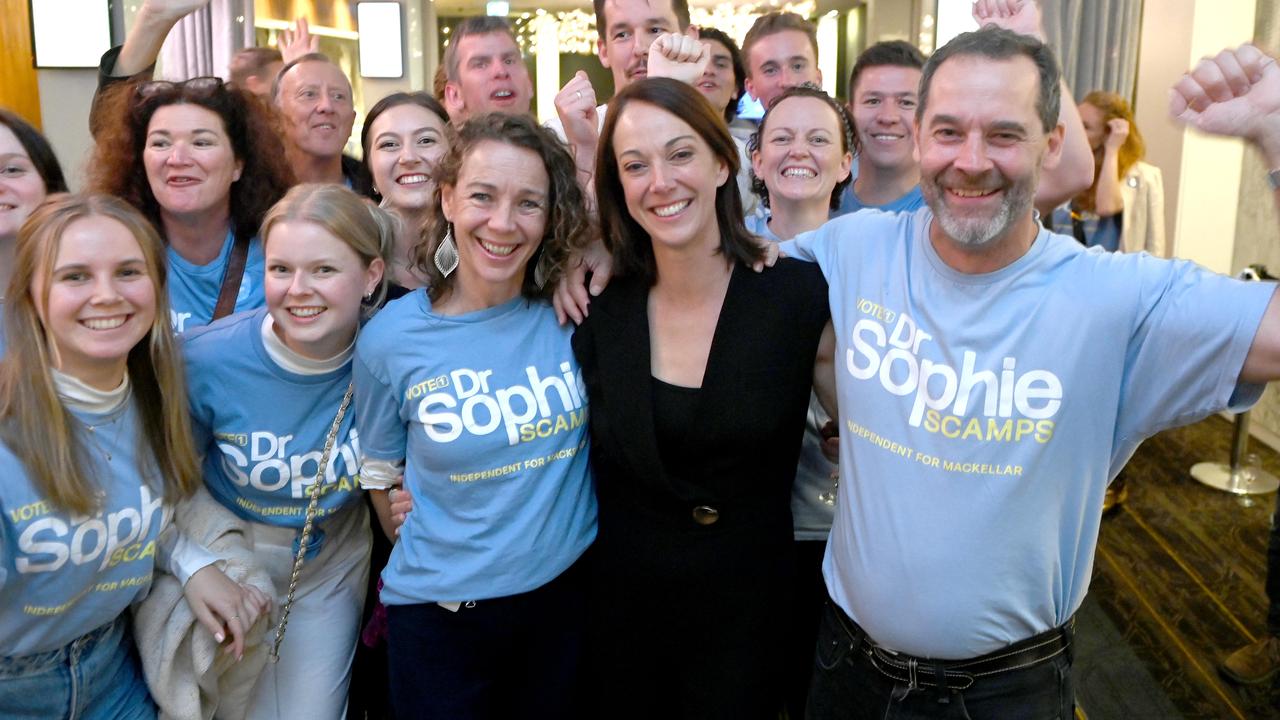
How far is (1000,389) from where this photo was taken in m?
1.50

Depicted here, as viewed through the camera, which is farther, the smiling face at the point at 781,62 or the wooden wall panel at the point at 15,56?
the wooden wall panel at the point at 15,56

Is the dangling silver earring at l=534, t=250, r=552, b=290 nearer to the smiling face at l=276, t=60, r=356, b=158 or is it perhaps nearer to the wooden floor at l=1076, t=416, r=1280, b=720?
the smiling face at l=276, t=60, r=356, b=158

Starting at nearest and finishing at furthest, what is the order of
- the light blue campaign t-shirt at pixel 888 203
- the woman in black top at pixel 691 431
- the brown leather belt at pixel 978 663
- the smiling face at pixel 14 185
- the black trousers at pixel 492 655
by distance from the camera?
the brown leather belt at pixel 978 663 → the woman in black top at pixel 691 431 → the black trousers at pixel 492 655 → the smiling face at pixel 14 185 → the light blue campaign t-shirt at pixel 888 203

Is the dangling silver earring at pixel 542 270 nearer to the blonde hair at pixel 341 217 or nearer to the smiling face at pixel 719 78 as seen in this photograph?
the blonde hair at pixel 341 217

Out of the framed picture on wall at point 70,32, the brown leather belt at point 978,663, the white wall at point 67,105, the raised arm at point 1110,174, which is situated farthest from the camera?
the white wall at point 67,105

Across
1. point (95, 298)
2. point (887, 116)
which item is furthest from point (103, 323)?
point (887, 116)

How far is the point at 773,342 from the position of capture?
1814mm

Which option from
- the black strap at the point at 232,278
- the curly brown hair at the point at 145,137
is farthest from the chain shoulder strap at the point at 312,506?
the curly brown hair at the point at 145,137

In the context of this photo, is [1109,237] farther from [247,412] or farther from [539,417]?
[247,412]

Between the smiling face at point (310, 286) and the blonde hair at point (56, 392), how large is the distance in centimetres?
21

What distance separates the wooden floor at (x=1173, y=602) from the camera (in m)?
3.08

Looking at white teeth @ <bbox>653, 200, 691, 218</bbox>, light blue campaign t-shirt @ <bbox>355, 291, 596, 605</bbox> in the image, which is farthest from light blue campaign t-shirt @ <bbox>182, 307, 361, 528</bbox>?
white teeth @ <bbox>653, 200, 691, 218</bbox>

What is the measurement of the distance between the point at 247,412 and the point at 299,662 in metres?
→ 0.57

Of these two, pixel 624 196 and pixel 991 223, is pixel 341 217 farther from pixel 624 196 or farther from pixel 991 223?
pixel 991 223
